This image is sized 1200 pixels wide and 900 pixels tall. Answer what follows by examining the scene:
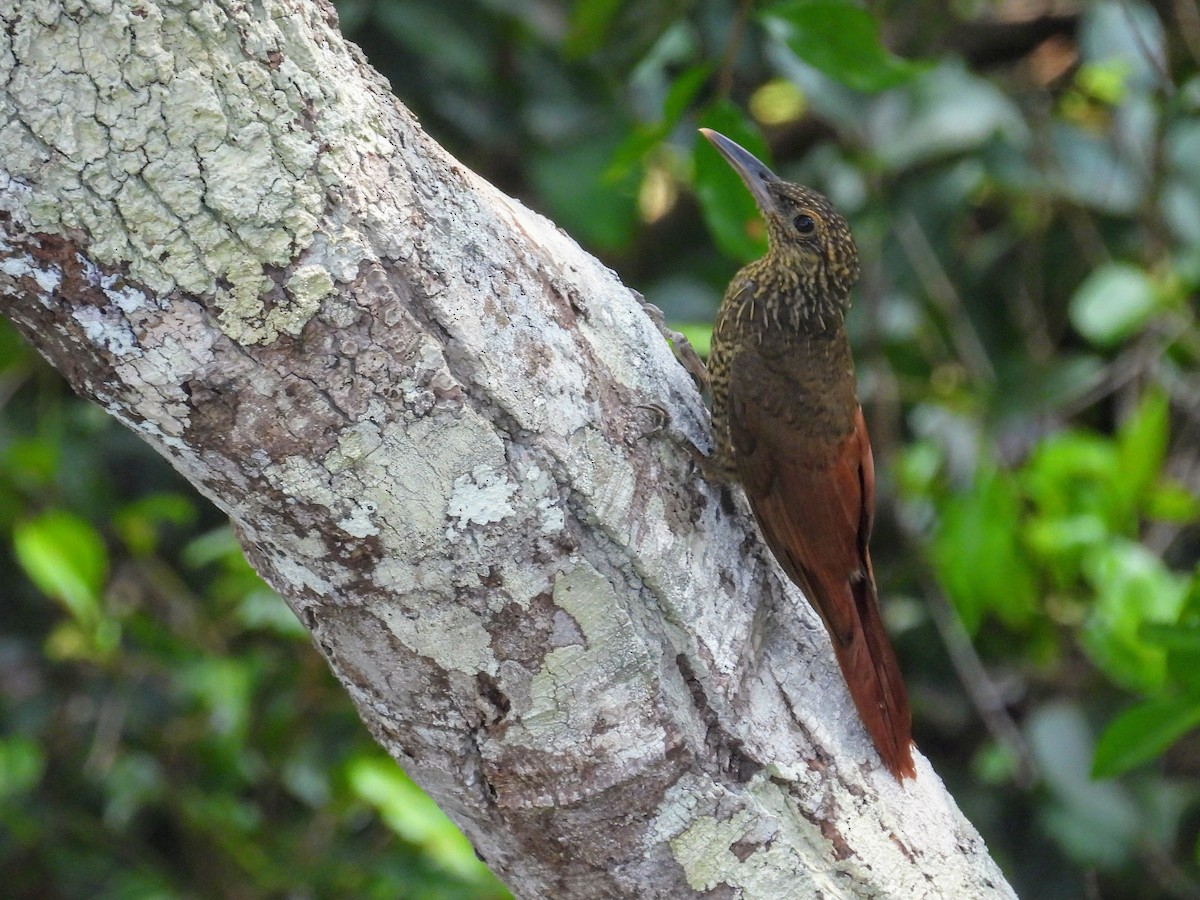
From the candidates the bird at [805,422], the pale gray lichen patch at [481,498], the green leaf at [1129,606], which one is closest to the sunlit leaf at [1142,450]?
the green leaf at [1129,606]

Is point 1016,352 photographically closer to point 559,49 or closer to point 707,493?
point 559,49

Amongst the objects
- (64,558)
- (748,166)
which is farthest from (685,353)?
(64,558)

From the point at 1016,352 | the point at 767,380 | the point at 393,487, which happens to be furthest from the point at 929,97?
the point at 393,487

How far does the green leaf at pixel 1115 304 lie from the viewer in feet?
10.1

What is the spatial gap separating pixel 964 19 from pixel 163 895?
333 centimetres

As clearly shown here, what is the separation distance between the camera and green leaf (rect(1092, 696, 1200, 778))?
1.79m

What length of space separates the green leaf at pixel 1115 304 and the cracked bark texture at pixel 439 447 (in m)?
1.67

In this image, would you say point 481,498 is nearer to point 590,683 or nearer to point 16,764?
point 590,683

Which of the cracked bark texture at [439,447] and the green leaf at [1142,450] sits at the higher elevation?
the green leaf at [1142,450]

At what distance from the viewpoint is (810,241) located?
2.52 metres

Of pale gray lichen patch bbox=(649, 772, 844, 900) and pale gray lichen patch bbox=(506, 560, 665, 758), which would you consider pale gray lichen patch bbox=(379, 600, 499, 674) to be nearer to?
pale gray lichen patch bbox=(506, 560, 665, 758)

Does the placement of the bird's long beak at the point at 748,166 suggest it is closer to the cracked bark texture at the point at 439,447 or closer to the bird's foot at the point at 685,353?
the bird's foot at the point at 685,353

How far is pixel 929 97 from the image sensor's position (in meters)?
3.37

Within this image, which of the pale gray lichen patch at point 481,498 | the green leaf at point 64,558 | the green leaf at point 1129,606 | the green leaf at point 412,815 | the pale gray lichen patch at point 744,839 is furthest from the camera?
the green leaf at point 64,558
